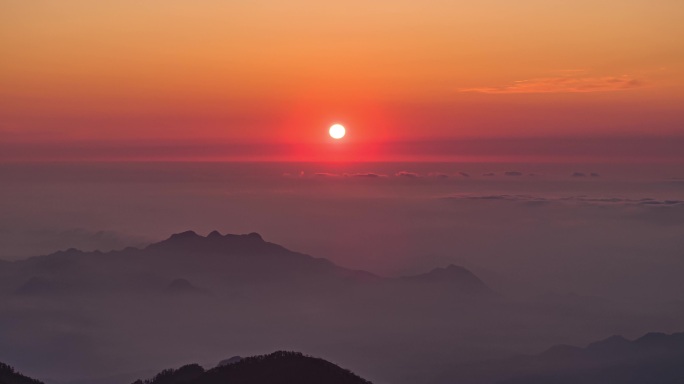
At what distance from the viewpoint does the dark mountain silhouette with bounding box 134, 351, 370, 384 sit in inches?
2341

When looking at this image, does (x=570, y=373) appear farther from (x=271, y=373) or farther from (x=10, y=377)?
(x=10, y=377)

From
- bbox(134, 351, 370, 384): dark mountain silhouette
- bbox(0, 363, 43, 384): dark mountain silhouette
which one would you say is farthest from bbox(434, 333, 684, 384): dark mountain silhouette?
bbox(0, 363, 43, 384): dark mountain silhouette

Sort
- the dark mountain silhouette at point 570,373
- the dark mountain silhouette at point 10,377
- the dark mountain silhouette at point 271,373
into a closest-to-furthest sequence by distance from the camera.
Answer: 1. the dark mountain silhouette at point 271,373
2. the dark mountain silhouette at point 10,377
3. the dark mountain silhouette at point 570,373

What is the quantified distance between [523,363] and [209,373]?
149595 millimetres

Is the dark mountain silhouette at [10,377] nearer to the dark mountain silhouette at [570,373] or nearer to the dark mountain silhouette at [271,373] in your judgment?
the dark mountain silhouette at [271,373]

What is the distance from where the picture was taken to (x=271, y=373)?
199ft

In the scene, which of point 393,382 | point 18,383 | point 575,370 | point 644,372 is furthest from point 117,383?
point 18,383

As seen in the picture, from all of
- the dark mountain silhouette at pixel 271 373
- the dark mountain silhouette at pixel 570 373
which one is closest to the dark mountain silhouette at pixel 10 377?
the dark mountain silhouette at pixel 271 373

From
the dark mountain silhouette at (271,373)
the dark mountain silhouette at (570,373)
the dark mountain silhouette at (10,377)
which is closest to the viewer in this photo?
the dark mountain silhouette at (271,373)

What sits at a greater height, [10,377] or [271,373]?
[10,377]

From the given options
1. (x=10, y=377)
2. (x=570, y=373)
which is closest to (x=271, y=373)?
(x=10, y=377)

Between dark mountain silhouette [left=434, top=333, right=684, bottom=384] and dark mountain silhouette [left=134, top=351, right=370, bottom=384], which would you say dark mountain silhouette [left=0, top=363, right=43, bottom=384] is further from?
dark mountain silhouette [left=434, top=333, right=684, bottom=384]

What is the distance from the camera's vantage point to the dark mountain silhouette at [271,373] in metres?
59.5

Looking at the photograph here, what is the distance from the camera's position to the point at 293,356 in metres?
63.0
